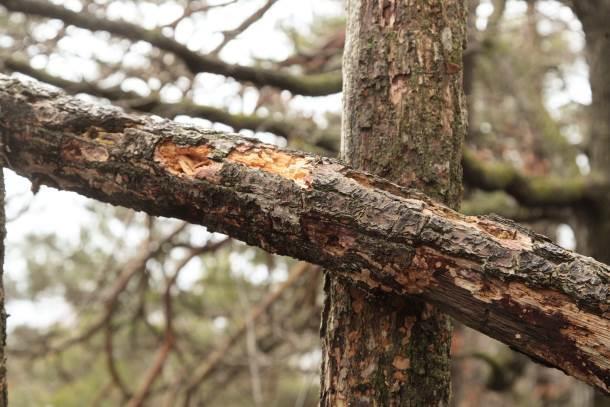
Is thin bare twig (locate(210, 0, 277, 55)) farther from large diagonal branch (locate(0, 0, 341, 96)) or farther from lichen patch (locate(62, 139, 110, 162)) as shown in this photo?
lichen patch (locate(62, 139, 110, 162))

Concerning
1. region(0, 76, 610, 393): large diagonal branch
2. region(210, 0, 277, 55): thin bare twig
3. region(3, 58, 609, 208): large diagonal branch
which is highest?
region(210, 0, 277, 55): thin bare twig

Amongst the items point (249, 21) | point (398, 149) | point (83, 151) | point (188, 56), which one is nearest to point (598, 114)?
point (249, 21)

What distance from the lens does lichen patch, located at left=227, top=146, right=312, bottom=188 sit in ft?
4.89

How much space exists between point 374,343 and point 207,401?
12.7 ft

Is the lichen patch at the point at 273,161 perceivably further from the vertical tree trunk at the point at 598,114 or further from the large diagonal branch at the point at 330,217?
the vertical tree trunk at the point at 598,114

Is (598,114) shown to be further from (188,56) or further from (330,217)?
(330,217)

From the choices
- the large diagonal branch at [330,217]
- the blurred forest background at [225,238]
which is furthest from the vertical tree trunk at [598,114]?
the large diagonal branch at [330,217]

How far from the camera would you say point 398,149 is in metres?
1.64

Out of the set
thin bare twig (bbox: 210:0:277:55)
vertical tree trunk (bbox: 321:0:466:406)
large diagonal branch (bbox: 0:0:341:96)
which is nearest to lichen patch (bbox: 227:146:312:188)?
vertical tree trunk (bbox: 321:0:466:406)

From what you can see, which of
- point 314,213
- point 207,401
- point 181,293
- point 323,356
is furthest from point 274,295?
point 314,213

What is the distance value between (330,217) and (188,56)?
6.64ft

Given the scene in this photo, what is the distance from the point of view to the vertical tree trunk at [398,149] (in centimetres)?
155

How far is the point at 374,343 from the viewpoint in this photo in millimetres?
1552

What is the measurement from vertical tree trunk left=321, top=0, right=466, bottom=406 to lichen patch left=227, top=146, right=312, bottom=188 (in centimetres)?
21
